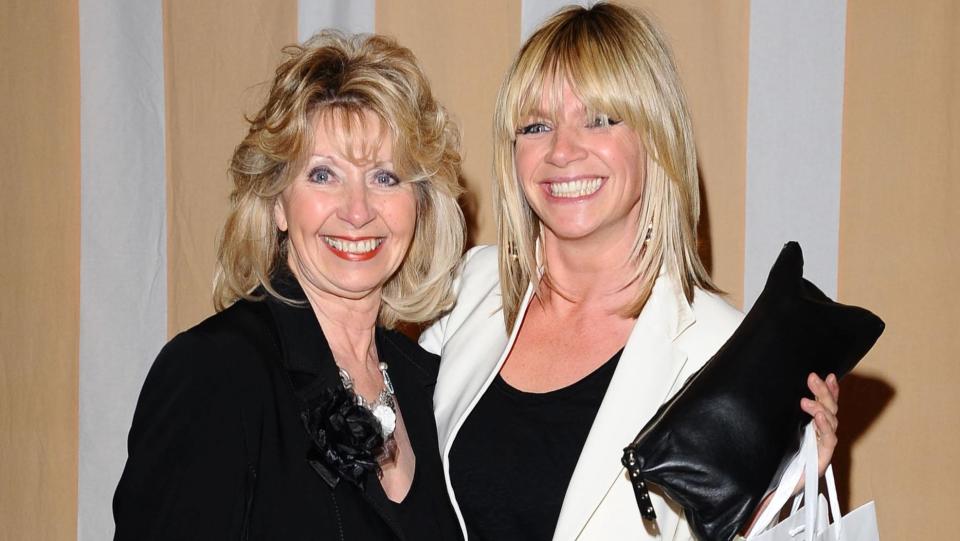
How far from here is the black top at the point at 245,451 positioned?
4.39 feet

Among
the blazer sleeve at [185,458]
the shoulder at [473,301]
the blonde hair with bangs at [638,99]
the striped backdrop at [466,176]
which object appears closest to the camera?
the blazer sleeve at [185,458]

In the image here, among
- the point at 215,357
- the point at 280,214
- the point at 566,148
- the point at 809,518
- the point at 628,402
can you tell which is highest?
the point at 566,148

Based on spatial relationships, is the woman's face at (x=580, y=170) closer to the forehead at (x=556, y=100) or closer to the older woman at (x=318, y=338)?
the forehead at (x=556, y=100)

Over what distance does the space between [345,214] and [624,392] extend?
56 centimetres

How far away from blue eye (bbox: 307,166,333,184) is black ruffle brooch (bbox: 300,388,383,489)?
1.15 feet

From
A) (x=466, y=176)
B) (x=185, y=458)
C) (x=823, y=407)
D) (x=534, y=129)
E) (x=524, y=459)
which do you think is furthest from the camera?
(x=466, y=176)

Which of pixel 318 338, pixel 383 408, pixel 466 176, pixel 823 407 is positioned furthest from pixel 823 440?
pixel 466 176

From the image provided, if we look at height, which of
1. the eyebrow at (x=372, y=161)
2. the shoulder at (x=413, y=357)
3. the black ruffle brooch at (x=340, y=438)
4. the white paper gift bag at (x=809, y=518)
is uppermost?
the eyebrow at (x=372, y=161)

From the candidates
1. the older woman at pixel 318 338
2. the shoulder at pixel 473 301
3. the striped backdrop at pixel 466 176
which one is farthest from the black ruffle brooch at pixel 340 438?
the striped backdrop at pixel 466 176

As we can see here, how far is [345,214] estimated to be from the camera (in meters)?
1.63

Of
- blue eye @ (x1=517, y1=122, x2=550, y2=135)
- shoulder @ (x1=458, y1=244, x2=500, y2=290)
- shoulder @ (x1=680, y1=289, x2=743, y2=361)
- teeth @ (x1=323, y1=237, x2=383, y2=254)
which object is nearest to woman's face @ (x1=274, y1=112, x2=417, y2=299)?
teeth @ (x1=323, y1=237, x2=383, y2=254)

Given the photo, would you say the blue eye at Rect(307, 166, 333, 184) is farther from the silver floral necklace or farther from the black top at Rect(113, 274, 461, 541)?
the silver floral necklace

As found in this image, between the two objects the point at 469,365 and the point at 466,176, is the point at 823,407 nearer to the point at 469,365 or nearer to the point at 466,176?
the point at 469,365

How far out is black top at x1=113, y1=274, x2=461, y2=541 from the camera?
1338 mm
